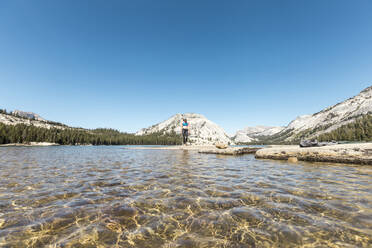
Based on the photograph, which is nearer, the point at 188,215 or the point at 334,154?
the point at 188,215

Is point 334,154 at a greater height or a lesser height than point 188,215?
greater

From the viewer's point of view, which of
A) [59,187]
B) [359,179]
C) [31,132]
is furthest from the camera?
[31,132]

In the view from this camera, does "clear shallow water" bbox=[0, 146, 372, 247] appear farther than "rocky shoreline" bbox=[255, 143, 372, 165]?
No

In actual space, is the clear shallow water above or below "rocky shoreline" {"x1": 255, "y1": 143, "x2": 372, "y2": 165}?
below

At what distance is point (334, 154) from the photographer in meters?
14.3

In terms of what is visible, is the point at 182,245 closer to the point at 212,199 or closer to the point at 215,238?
the point at 215,238

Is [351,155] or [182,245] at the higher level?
[351,155]

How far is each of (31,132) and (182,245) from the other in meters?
162

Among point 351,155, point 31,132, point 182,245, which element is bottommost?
point 182,245

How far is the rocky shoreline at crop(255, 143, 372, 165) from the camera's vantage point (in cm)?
1300

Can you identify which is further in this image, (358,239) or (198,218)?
(198,218)

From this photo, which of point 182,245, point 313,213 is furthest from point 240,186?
point 182,245

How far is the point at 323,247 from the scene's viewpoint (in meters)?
3.39

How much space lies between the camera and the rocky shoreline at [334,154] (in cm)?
1300
